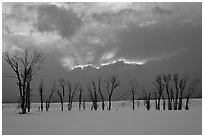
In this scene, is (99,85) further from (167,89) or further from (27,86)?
(27,86)

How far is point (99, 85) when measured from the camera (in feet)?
169

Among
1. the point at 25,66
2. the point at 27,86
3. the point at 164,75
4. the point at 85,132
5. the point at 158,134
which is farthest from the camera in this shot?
the point at 164,75

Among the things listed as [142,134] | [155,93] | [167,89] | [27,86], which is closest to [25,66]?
[27,86]

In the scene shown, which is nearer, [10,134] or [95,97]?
[10,134]

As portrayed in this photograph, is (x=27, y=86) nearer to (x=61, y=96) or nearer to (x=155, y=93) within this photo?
(x=61, y=96)

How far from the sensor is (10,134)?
1223 centimetres

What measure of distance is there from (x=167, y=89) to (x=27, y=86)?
29.9m

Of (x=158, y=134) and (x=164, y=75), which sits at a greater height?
(x=164, y=75)

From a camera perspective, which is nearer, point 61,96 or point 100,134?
point 100,134

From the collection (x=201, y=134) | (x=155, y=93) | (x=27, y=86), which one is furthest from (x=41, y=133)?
(x=155, y=93)

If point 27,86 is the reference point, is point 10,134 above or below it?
below

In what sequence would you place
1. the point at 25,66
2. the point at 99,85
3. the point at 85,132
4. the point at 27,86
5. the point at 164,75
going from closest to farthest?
1. the point at 85,132
2. the point at 25,66
3. the point at 27,86
4. the point at 99,85
5. the point at 164,75

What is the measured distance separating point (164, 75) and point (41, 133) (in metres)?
46.0

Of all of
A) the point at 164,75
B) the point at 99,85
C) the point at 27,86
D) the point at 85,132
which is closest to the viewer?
the point at 85,132
